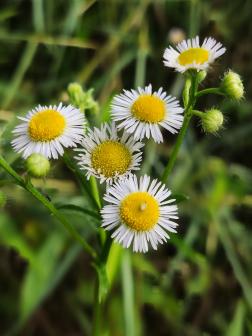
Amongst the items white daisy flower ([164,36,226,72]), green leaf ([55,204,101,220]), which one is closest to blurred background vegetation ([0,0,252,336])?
green leaf ([55,204,101,220])

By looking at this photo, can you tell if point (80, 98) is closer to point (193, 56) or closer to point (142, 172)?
point (193, 56)

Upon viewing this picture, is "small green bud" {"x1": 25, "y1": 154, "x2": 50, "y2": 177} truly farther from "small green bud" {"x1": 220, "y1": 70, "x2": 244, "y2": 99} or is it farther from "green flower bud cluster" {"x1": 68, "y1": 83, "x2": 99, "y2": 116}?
"small green bud" {"x1": 220, "y1": 70, "x2": 244, "y2": 99}

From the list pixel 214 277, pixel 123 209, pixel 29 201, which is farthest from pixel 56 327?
pixel 123 209

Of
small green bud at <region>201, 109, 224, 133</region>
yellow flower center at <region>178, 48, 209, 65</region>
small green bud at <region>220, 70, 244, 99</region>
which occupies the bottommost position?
small green bud at <region>201, 109, 224, 133</region>

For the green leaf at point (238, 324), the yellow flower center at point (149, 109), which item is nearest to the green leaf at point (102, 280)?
the yellow flower center at point (149, 109)

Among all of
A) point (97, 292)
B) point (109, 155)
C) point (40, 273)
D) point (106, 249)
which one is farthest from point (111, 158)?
point (40, 273)
